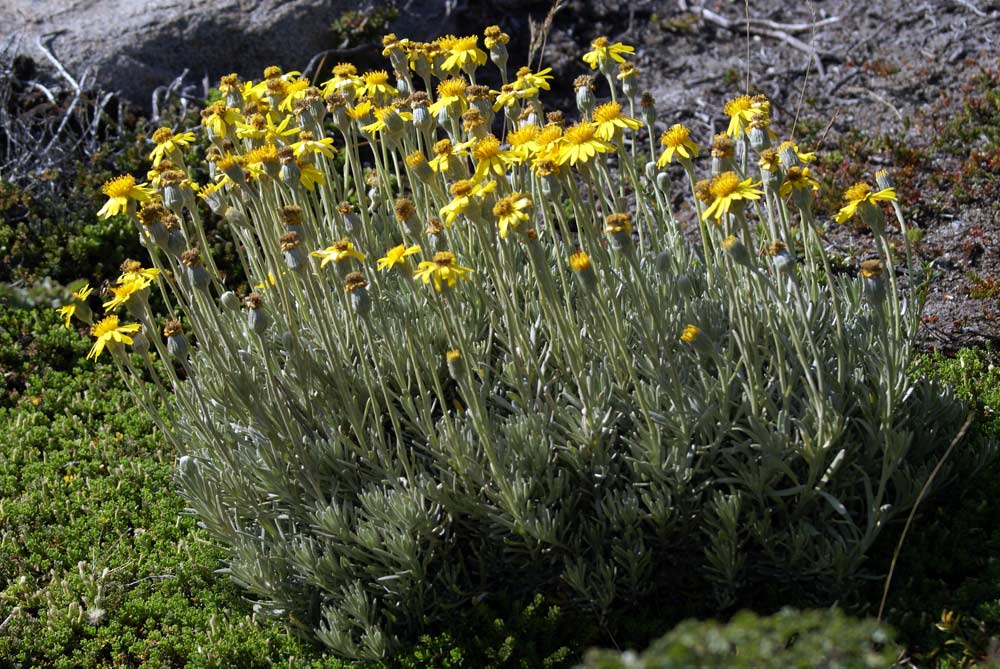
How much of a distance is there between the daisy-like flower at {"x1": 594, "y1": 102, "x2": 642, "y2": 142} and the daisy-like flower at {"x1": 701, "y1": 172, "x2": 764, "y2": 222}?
0.37m

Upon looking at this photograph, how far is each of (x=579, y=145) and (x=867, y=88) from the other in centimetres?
394

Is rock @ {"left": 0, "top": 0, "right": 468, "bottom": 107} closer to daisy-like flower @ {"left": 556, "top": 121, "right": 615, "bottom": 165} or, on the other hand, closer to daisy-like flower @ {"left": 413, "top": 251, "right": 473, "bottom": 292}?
daisy-like flower @ {"left": 556, "top": 121, "right": 615, "bottom": 165}

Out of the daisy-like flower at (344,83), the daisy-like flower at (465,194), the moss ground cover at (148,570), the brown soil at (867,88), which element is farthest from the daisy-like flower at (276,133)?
the brown soil at (867,88)

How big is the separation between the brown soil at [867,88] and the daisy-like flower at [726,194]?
1.83 meters

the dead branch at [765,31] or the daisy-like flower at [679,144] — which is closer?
the daisy-like flower at [679,144]

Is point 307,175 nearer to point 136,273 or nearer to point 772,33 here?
point 136,273

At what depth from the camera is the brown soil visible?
459 cm

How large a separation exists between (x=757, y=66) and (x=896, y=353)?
4.13 m

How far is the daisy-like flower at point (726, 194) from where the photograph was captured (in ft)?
8.70

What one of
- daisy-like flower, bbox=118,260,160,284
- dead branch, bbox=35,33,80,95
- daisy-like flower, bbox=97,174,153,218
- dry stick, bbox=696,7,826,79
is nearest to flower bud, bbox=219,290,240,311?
daisy-like flower, bbox=118,260,160,284

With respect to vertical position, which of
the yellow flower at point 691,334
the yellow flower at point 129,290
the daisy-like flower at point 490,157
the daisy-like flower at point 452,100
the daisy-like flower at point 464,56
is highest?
the daisy-like flower at point 464,56

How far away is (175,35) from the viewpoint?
648cm

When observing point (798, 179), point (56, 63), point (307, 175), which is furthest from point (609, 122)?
point (56, 63)

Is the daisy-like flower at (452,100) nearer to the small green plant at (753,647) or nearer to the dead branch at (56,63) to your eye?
the small green plant at (753,647)
